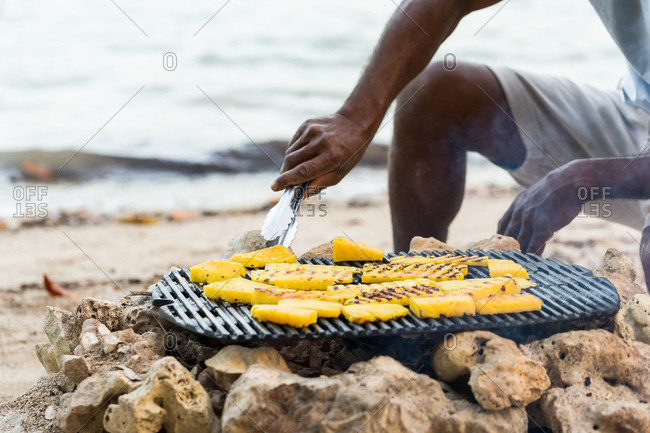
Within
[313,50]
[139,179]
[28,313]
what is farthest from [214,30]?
[28,313]

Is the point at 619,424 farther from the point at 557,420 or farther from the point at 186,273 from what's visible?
the point at 186,273

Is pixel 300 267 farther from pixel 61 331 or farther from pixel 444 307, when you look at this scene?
pixel 61 331

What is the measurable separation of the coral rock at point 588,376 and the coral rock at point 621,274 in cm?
45

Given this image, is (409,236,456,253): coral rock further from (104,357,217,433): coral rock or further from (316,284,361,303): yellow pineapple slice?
(104,357,217,433): coral rock

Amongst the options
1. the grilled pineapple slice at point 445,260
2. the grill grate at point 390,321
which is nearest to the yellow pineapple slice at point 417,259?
the grilled pineapple slice at point 445,260

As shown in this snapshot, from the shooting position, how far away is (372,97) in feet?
9.02

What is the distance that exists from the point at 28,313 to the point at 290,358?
2.04 meters

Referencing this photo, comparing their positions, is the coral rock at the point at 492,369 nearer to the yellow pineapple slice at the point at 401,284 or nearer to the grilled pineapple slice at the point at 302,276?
the yellow pineapple slice at the point at 401,284

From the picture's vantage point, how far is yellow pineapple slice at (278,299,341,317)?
1878 mm

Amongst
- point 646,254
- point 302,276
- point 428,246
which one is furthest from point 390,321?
point 646,254

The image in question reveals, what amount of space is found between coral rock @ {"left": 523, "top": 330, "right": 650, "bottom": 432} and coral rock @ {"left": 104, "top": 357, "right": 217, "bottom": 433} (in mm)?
878

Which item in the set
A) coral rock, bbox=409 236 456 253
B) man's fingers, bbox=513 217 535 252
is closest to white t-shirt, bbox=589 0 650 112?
man's fingers, bbox=513 217 535 252

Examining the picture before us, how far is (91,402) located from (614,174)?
1976mm

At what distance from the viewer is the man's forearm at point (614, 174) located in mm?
2633
